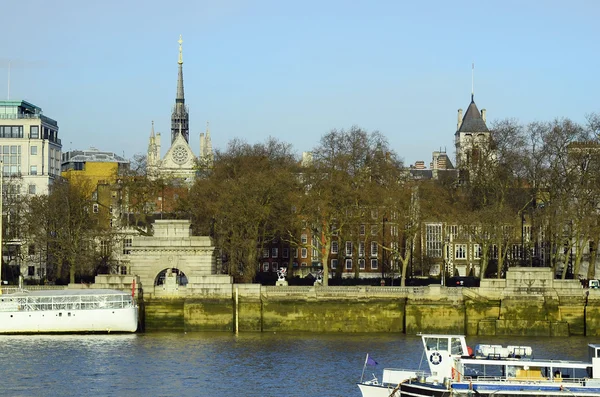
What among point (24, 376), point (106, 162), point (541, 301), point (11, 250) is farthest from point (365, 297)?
point (106, 162)

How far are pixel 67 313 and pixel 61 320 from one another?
62 cm

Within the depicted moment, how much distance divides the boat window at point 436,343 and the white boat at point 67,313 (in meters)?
32.1

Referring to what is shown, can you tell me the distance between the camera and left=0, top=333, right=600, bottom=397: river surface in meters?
70.4

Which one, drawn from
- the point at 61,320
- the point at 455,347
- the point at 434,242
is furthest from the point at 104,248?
the point at 455,347

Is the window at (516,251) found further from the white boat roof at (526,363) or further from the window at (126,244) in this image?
the white boat roof at (526,363)

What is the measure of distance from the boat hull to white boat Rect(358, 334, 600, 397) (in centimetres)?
3246

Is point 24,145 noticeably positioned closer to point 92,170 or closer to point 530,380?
point 92,170

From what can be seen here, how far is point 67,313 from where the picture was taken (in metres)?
94.1

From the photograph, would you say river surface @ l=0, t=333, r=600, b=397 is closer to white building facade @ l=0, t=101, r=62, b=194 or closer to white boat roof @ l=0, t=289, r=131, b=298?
white boat roof @ l=0, t=289, r=131, b=298

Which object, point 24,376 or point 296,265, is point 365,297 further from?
point 296,265

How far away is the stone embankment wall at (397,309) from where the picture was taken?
94.2 meters

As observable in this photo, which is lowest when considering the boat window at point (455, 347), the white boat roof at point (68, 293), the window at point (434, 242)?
the boat window at point (455, 347)

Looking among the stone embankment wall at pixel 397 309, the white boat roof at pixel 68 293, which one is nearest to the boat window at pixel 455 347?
the stone embankment wall at pixel 397 309

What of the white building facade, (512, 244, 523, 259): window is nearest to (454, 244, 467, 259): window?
(512, 244, 523, 259): window
